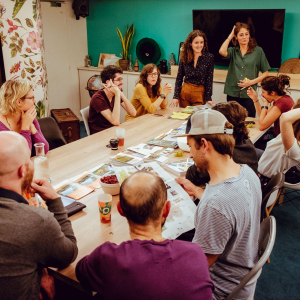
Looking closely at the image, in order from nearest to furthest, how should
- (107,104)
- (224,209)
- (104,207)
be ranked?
1. (224,209)
2. (104,207)
3. (107,104)

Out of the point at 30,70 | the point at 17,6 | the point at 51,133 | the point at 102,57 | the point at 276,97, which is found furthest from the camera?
A: the point at 102,57

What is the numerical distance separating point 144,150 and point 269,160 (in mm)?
1036

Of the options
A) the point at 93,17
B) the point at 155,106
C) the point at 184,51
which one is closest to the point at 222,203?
the point at 155,106

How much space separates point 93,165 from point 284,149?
58.0 inches

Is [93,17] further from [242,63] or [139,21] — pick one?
[242,63]

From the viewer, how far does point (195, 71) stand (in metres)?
4.12

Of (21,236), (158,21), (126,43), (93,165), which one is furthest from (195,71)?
(21,236)

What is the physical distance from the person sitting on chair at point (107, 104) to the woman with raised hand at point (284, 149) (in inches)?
58.0

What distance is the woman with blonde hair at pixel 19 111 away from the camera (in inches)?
91.4

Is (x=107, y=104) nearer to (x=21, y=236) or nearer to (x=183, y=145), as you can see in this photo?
(x=183, y=145)

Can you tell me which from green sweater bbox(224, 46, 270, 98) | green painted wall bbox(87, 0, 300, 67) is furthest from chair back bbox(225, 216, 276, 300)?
green painted wall bbox(87, 0, 300, 67)

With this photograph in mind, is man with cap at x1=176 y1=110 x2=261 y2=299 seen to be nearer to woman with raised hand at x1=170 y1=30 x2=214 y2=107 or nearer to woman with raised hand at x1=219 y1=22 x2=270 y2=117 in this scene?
woman with raised hand at x1=170 y1=30 x2=214 y2=107

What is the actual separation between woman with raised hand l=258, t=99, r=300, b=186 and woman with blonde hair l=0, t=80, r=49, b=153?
1784 millimetres

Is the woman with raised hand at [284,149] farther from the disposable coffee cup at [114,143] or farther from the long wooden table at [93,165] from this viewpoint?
the disposable coffee cup at [114,143]
